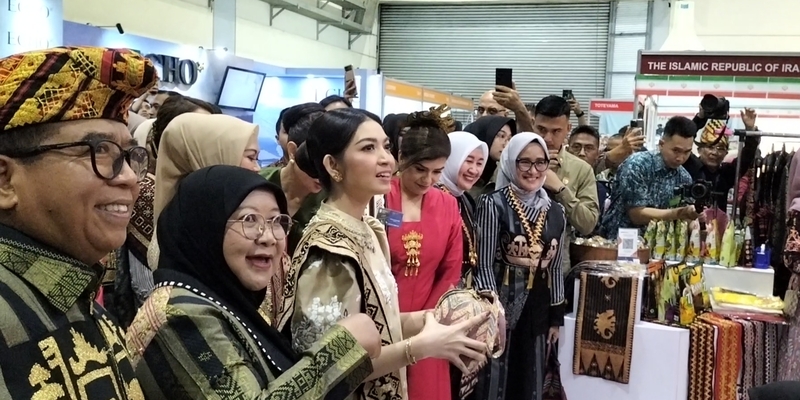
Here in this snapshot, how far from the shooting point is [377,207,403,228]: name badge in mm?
2129

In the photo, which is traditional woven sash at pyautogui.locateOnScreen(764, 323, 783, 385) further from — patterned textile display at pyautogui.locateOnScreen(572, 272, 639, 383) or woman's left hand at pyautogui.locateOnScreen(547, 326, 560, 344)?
woman's left hand at pyautogui.locateOnScreen(547, 326, 560, 344)

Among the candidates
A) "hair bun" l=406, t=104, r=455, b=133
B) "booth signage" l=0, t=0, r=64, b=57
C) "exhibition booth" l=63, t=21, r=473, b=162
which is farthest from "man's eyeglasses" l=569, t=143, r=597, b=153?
"booth signage" l=0, t=0, r=64, b=57

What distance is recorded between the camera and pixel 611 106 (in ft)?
29.5

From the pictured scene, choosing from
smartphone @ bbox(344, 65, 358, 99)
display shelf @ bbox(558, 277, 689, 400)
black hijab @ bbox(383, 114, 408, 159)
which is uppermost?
smartphone @ bbox(344, 65, 358, 99)

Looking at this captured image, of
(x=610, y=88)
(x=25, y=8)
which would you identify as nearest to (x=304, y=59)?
(x=610, y=88)

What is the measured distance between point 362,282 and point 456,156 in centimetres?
121

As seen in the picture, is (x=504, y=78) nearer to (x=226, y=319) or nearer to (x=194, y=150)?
(x=194, y=150)

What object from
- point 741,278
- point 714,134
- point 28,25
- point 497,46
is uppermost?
point 497,46

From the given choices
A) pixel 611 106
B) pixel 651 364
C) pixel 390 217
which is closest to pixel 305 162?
pixel 390 217

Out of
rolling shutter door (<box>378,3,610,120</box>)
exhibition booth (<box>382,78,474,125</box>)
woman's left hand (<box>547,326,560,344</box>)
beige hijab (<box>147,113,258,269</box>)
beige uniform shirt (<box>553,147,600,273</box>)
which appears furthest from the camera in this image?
rolling shutter door (<box>378,3,610,120</box>)

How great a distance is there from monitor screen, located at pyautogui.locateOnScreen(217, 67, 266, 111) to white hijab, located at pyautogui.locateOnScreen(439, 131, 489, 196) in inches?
207

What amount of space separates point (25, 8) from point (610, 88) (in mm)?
9450

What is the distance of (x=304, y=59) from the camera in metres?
11.1

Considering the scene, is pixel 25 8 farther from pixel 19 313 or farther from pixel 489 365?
pixel 19 313
